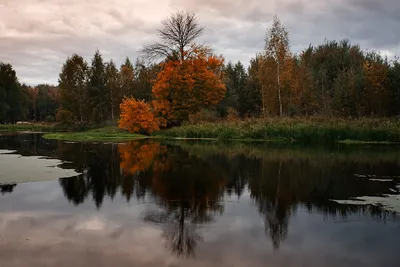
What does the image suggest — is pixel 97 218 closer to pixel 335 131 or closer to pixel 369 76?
pixel 335 131

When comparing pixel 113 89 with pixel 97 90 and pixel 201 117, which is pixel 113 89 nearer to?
pixel 97 90

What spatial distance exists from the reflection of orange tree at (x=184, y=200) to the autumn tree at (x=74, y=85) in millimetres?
51735

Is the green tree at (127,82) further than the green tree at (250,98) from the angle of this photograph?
Yes

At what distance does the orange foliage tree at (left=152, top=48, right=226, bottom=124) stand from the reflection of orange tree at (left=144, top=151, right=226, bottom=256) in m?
27.2

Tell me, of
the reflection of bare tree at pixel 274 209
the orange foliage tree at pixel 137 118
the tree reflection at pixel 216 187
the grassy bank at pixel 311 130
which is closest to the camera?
the reflection of bare tree at pixel 274 209

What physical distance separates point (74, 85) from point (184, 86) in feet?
95.2

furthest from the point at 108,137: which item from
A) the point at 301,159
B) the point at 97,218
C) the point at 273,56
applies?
the point at 97,218

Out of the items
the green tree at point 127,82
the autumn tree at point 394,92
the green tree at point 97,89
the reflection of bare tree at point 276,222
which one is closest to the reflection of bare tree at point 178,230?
the reflection of bare tree at point 276,222

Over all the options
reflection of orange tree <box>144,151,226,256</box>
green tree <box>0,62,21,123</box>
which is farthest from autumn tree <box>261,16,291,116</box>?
green tree <box>0,62,21,123</box>

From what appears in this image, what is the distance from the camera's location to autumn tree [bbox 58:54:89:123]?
212ft

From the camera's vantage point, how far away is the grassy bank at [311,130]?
3066cm

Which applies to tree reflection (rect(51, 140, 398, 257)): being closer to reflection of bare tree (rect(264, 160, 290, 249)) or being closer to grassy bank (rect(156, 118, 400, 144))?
reflection of bare tree (rect(264, 160, 290, 249))

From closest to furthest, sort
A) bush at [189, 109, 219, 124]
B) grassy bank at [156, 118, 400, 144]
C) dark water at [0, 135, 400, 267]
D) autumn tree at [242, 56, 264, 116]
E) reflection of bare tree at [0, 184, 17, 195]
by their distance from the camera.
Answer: dark water at [0, 135, 400, 267] → reflection of bare tree at [0, 184, 17, 195] → grassy bank at [156, 118, 400, 144] → bush at [189, 109, 219, 124] → autumn tree at [242, 56, 264, 116]

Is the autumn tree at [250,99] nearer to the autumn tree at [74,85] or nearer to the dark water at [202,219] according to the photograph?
the autumn tree at [74,85]
